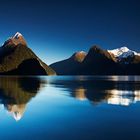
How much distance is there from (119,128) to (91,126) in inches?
83.9

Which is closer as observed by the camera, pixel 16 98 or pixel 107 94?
pixel 16 98

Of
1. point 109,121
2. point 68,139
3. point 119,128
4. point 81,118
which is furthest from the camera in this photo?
point 81,118

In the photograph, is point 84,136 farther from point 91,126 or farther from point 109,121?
point 109,121

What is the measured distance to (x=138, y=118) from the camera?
26.6 metres

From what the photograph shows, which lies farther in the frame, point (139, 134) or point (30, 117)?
point (30, 117)

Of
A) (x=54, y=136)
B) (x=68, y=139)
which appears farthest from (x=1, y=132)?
(x=68, y=139)

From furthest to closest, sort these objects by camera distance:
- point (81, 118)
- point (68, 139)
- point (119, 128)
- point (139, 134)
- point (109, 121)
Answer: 1. point (81, 118)
2. point (109, 121)
3. point (119, 128)
4. point (139, 134)
5. point (68, 139)

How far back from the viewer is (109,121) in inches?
950

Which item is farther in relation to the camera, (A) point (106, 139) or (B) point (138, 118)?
(B) point (138, 118)

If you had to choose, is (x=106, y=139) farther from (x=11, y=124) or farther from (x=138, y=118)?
(x=138, y=118)

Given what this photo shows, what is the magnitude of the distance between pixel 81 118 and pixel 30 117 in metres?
4.62

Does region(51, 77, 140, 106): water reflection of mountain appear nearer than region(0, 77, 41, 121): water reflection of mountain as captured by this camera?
No

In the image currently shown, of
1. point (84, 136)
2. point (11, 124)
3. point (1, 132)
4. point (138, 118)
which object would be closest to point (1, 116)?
point (11, 124)

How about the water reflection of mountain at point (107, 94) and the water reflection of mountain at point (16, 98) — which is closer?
the water reflection of mountain at point (16, 98)
